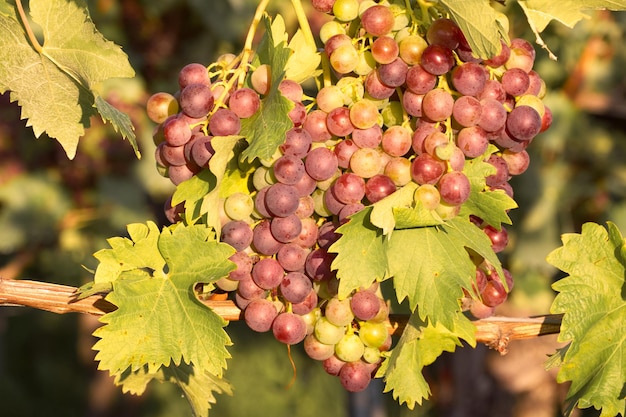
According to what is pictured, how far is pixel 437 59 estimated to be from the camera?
3.43 ft

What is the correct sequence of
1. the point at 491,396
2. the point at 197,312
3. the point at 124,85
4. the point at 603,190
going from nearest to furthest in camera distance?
the point at 197,312 → the point at 124,85 → the point at 603,190 → the point at 491,396

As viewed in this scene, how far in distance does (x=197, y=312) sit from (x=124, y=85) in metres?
1.84

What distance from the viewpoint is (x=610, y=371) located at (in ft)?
3.69

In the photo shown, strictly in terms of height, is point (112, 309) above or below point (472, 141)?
below

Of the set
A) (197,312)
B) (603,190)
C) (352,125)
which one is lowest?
(603,190)

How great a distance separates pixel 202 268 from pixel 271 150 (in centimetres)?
19

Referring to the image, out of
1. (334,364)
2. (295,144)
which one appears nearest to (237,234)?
(295,144)

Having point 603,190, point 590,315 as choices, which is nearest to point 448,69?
Answer: point 590,315

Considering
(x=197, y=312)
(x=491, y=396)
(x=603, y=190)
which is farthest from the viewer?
(x=491, y=396)

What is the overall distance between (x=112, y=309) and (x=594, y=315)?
25.5 inches

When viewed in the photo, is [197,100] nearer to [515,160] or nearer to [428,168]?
[428,168]

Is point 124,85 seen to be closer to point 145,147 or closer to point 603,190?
point 145,147

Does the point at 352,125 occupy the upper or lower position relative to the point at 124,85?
upper

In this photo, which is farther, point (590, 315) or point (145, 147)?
point (145, 147)
